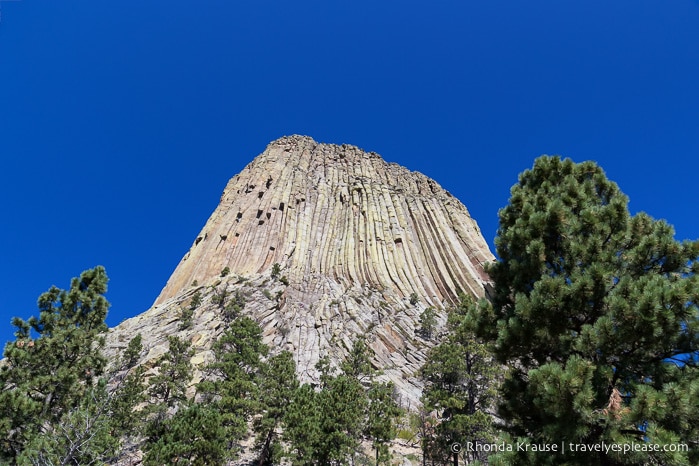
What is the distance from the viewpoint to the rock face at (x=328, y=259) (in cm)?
4084

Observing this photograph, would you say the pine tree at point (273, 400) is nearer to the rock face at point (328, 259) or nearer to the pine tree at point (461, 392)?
the rock face at point (328, 259)

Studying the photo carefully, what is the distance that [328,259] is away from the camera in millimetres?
64875

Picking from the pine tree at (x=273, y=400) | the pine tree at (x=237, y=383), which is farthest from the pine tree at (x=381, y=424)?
the pine tree at (x=237, y=383)

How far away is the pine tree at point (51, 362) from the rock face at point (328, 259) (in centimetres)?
2100

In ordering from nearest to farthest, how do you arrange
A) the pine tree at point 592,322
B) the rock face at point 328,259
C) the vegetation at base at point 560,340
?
the pine tree at point 592,322, the vegetation at base at point 560,340, the rock face at point 328,259

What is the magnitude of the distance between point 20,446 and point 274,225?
57.3m

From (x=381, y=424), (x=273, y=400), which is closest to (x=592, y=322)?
(x=381, y=424)

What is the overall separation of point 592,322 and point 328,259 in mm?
58588

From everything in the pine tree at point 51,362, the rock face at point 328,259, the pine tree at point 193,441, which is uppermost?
the rock face at point 328,259

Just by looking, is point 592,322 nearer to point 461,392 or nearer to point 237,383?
point 461,392

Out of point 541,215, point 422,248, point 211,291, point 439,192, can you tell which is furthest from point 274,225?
point 541,215

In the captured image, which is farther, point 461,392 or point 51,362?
point 461,392

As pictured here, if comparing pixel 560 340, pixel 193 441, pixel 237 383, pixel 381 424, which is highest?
pixel 560 340

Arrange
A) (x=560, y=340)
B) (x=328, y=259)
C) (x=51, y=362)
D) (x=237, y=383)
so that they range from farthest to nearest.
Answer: (x=328, y=259)
(x=237, y=383)
(x=51, y=362)
(x=560, y=340)
